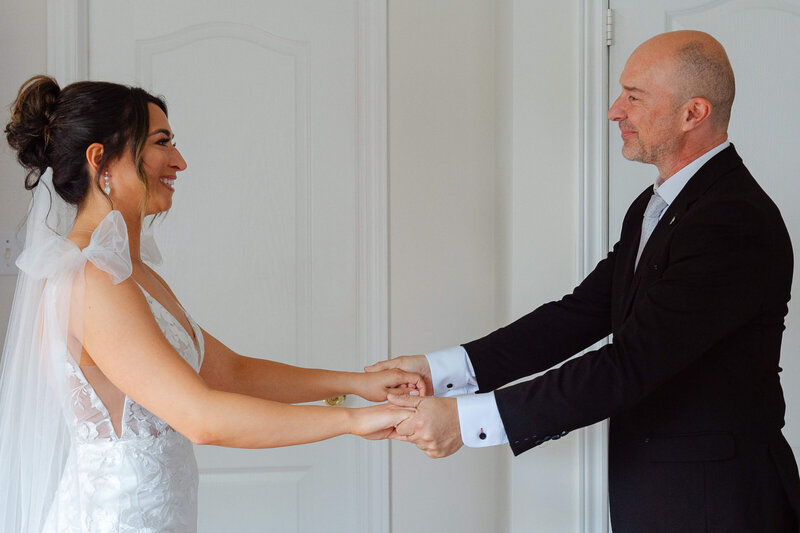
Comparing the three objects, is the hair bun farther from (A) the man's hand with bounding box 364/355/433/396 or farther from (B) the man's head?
(B) the man's head

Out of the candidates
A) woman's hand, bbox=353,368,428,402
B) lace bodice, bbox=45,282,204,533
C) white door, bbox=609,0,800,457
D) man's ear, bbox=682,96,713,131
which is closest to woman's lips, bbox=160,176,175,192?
lace bodice, bbox=45,282,204,533

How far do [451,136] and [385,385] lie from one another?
3.09 ft

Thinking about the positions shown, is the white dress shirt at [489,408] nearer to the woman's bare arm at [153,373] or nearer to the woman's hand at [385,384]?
the woman's hand at [385,384]

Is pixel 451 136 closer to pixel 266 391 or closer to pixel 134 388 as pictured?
pixel 266 391

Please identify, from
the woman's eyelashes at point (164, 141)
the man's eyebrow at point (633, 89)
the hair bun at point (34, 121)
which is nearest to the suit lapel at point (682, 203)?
the man's eyebrow at point (633, 89)

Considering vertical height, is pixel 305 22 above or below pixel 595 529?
above

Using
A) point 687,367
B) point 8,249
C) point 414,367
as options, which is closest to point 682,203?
point 687,367

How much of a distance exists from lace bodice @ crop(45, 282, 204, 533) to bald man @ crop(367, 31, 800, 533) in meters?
0.50

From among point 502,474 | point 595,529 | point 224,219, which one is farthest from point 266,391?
point 595,529

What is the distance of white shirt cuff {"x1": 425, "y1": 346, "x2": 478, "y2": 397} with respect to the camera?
2047 mm

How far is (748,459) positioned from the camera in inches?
60.3

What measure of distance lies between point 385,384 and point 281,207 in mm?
791

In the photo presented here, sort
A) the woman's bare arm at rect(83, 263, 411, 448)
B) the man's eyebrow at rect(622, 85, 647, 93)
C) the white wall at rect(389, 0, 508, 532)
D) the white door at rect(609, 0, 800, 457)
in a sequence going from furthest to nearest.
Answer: the white wall at rect(389, 0, 508, 532)
the white door at rect(609, 0, 800, 457)
the man's eyebrow at rect(622, 85, 647, 93)
the woman's bare arm at rect(83, 263, 411, 448)

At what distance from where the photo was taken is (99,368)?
1.47m
